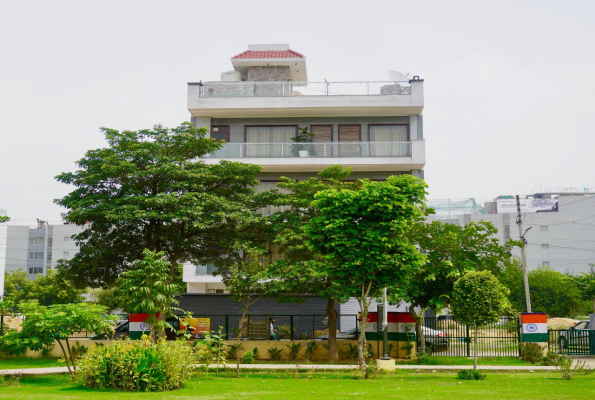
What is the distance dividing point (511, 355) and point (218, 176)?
49.4 feet

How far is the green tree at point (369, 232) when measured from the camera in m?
20.2

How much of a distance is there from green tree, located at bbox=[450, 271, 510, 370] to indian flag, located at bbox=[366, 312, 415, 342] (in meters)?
6.24

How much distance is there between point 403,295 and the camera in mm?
25516

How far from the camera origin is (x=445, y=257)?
27172 mm

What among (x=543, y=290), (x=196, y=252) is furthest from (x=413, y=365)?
(x=543, y=290)

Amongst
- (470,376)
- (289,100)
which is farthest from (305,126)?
(470,376)

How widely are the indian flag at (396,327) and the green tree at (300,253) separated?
1.67 meters

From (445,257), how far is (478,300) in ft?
21.4

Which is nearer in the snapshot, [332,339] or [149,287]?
[149,287]

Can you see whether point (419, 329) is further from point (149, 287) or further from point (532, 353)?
point (149, 287)

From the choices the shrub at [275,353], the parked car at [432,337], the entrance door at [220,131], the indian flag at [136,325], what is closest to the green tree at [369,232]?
the shrub at [275,353]

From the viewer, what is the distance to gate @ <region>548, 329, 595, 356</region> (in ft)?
92.6

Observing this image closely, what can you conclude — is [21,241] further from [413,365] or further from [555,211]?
[413,365]

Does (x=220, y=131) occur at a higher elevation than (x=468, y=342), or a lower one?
higher
